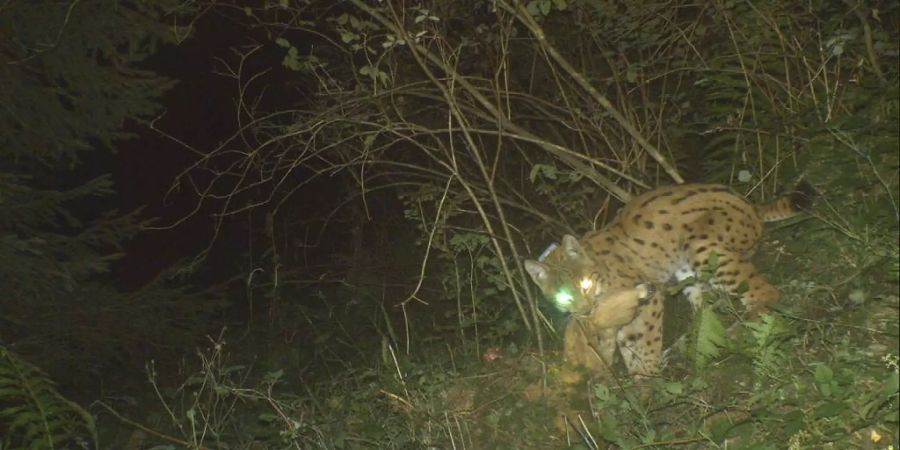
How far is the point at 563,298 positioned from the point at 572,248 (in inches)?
14.2

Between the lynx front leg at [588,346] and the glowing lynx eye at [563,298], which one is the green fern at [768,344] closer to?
the lynx front leg at [588,346]

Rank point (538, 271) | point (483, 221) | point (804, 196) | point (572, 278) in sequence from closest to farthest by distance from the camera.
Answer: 1. point (804, 196)
2. point (572, 278)
3. point (538, 271)
4. point (483, 221)

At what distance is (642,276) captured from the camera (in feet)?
22.6

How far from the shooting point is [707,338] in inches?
203

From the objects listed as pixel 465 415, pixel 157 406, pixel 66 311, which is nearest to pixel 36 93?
pixel 66 311

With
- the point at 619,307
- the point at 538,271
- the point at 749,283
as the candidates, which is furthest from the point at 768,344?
the point at 538,271

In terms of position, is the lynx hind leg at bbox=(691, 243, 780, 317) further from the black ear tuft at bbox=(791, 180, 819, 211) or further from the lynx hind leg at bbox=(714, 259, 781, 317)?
the black ear tuft at bbox=(791, 180, 819, 211)

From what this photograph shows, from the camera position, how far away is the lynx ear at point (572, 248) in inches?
263

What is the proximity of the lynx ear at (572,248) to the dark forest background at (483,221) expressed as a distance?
0.36 meters

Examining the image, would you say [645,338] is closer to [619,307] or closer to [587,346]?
[619,307]

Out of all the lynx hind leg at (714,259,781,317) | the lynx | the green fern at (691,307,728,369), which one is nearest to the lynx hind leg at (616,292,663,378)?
the lynx

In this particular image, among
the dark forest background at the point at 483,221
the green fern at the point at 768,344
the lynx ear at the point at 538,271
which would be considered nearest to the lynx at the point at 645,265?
the lynx ear at the point at 538,271

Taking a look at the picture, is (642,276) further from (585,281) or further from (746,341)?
(746,341)

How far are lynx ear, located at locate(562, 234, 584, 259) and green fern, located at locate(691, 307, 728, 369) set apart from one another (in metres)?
1.58
